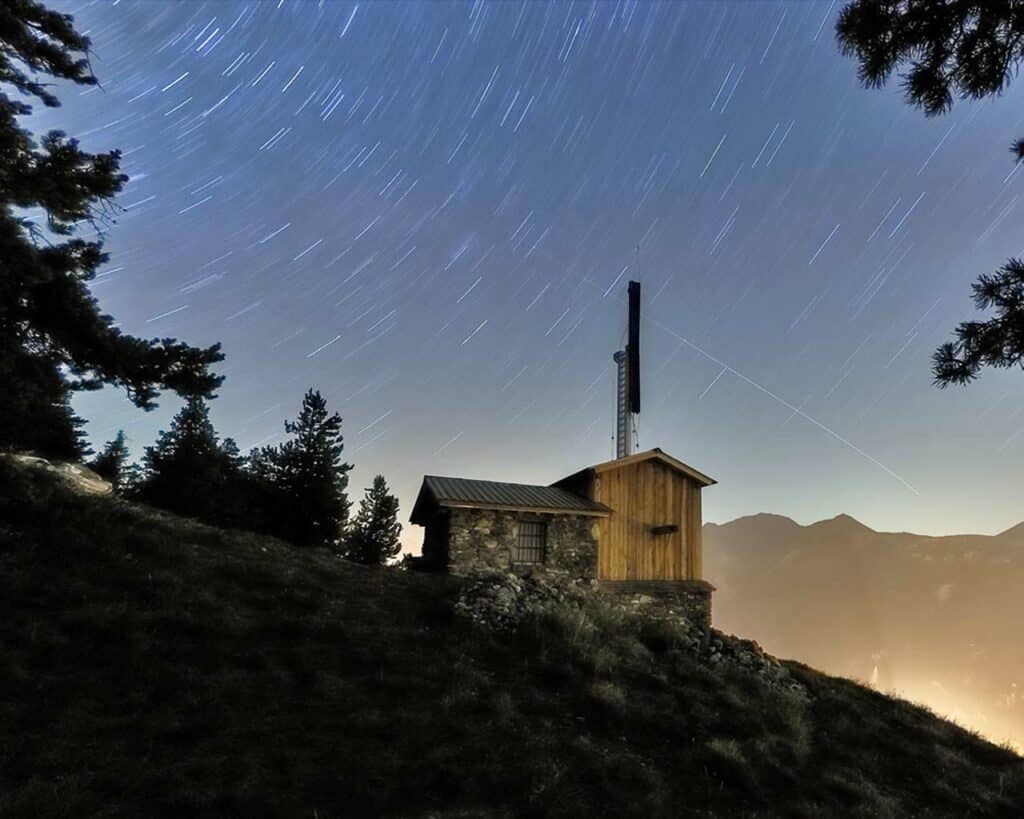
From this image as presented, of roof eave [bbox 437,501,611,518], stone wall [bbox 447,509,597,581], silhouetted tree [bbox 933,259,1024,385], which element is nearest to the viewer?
silhouetted tree [bbox 933,259,1024,385]

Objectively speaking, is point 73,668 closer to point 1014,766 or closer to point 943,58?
point 943,58

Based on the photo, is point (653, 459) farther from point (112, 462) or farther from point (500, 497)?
point (112, 462)

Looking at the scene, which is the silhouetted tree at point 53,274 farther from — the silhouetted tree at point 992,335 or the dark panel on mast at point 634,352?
the dark panel on mast at point 634,352

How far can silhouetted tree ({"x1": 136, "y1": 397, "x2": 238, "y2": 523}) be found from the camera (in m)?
27.3

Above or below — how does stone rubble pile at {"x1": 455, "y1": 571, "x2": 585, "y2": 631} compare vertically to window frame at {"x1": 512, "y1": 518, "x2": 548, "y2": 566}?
below

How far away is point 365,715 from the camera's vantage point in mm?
6984

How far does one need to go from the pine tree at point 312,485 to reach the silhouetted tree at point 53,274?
62.7 ft

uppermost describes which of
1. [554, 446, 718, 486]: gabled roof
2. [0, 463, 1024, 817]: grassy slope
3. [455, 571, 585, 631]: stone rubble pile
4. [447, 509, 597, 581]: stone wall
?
[554, 446, 718, 486]: gabled roof

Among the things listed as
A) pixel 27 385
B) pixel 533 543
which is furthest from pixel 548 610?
pixel 27 385

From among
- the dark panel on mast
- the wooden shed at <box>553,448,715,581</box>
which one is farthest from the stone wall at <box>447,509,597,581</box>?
the dark panel on mast

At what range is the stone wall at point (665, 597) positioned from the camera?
66.4 ft

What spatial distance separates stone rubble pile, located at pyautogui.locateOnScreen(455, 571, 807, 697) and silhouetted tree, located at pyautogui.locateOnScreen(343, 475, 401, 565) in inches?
817

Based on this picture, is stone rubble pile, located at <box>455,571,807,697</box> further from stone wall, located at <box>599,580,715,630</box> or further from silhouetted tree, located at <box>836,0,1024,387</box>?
silhouetted tree, located at <box>836,0,1024,387</box>

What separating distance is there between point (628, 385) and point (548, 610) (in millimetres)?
18189
